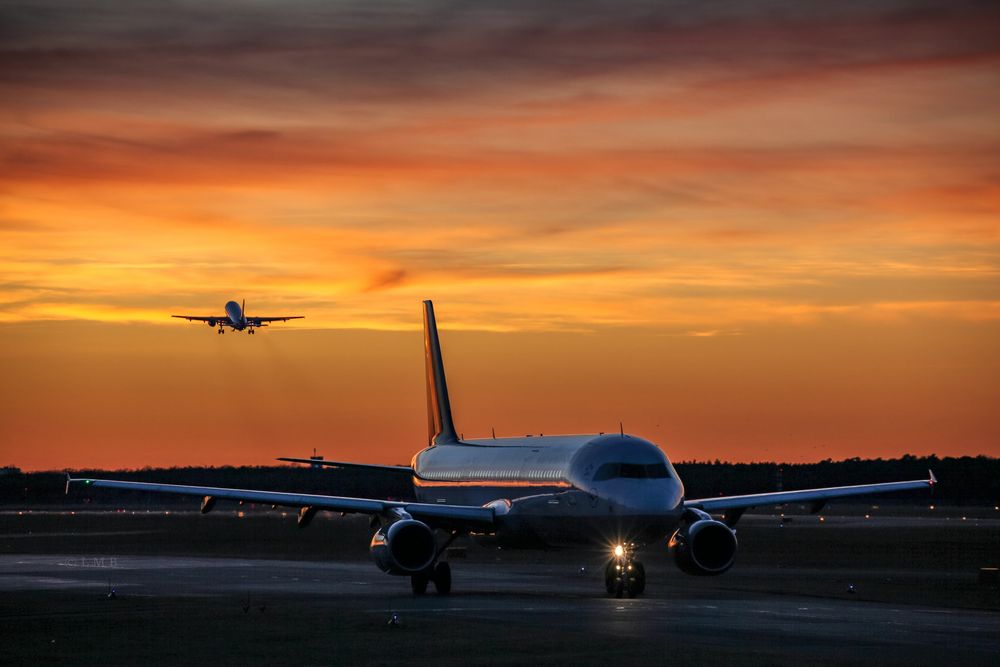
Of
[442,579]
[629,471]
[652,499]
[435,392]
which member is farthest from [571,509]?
[435,392]

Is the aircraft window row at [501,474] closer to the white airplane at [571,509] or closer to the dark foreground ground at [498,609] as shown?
the white airplane at [571,509]

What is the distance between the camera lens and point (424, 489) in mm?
56875

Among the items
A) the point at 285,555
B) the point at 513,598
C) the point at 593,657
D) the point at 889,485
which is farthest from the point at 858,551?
the point at 593,657

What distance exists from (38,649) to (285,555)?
36.1 meters

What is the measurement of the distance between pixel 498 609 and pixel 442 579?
20.0 feet

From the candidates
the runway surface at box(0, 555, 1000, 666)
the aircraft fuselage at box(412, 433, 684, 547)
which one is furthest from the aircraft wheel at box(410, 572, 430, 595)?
the aircraft fuselage at box(412, 433, 684, 547)

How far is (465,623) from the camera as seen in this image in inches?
1292

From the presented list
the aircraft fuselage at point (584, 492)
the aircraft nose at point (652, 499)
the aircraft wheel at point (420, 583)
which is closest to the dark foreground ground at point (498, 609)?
the aircraft wheel at point (420, 583)

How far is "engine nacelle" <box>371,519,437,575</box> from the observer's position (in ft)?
134

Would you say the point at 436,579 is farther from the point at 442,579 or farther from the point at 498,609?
the point at 498,609

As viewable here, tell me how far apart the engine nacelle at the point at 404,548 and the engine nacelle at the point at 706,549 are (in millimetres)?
6613

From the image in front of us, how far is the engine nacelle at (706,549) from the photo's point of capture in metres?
41.5

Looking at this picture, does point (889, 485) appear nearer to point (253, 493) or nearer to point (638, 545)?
point (638, 545)

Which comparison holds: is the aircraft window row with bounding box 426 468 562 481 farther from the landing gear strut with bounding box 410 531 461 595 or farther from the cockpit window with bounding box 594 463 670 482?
the landing gear strut with bounding box 410 531 461 595
